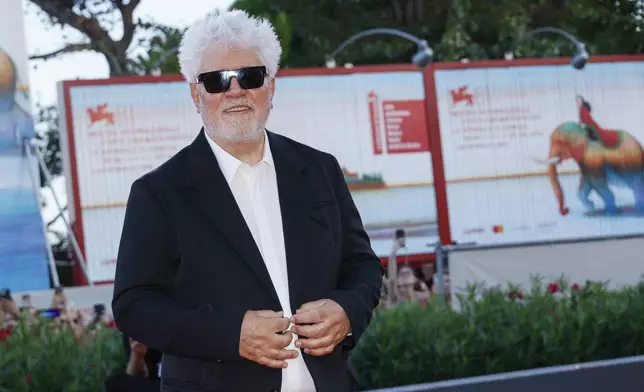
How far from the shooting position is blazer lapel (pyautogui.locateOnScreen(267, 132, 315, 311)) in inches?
112

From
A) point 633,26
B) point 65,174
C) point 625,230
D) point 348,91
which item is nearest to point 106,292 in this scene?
point 65,174

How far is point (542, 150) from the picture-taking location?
59.1 ft

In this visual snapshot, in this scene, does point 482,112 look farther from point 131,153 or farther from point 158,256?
point 158,256

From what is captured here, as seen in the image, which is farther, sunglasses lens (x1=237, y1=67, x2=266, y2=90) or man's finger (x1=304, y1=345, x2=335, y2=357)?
sunglasses lens (x1=237, y1=67, x2=266, y2=90)

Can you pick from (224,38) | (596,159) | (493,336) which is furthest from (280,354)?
(596,159)

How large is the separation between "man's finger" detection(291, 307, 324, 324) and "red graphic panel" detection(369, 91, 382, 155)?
14.2m

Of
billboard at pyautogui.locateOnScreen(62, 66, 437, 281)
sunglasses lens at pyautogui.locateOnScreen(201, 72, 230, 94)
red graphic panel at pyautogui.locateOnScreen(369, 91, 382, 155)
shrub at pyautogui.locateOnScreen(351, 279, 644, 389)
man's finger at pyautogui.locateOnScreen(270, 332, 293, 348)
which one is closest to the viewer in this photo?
man's finger at pyautogui.locateOnScreen(270, 332, 293, 348)

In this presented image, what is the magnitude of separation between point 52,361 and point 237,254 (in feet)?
8.76

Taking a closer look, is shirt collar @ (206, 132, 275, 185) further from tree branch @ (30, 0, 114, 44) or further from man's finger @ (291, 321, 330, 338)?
tree branch @ (30, 0, 114, 44)

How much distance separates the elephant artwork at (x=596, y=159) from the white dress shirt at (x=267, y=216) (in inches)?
614

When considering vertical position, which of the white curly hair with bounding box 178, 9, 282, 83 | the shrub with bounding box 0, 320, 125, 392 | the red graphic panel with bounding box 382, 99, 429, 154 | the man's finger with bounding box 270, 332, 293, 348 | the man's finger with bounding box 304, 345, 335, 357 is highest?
the red graphic panel with bounding box 382, 99, 429, 154

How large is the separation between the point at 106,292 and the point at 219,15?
10013 mm

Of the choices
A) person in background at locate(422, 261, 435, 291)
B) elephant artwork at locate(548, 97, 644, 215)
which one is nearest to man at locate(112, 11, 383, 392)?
person in background at locate(422, 261, 435, 291)

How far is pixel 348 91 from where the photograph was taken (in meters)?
16.9
